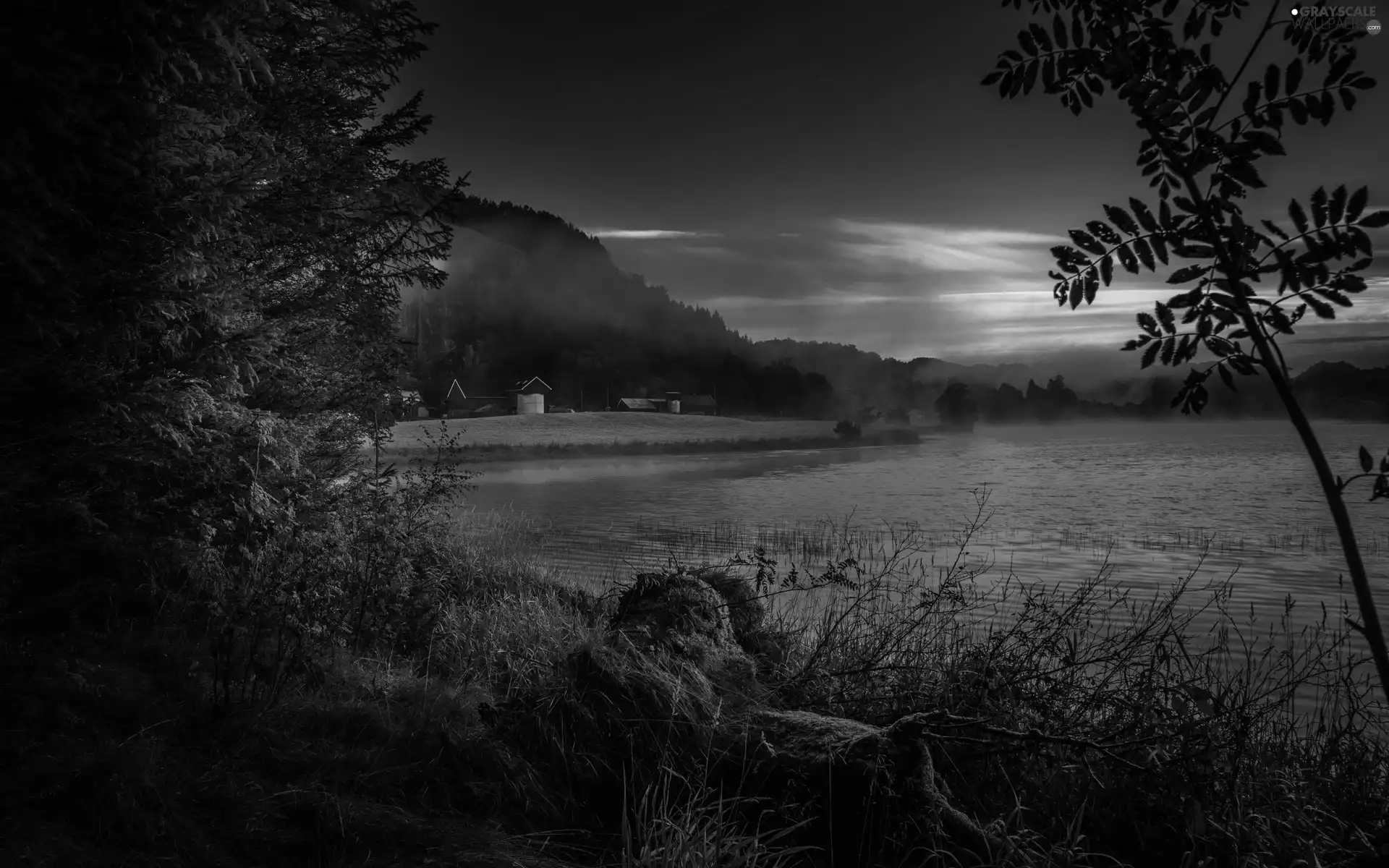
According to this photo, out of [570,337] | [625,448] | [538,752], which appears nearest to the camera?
[538,752]

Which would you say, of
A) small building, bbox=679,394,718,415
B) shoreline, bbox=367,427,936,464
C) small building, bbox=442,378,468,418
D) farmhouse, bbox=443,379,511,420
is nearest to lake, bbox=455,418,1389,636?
shoreline, bbox=367,427,936,464

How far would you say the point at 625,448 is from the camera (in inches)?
2069

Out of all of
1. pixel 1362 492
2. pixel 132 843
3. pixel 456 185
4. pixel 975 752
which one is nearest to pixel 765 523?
pixel 456 185

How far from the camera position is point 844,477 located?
3781cm

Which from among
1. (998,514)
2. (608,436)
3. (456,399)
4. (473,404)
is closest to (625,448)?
(608,436)

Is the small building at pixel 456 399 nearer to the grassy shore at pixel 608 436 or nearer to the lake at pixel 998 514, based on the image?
the grassy shore at pixel 608 436

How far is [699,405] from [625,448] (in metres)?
38.5

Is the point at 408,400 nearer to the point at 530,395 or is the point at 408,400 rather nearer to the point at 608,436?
the point at 608,436

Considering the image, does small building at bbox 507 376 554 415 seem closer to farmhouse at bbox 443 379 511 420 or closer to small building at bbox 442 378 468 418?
farmhouse at bbox 443 379 511 420

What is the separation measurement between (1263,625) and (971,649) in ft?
23.1

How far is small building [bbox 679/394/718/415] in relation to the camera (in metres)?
88.9

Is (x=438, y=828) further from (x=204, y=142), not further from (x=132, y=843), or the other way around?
(x=204, y=142)

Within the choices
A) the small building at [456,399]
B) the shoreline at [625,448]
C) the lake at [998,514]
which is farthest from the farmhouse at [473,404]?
the lake at [998,514]

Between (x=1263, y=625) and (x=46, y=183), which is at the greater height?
(x=46, y=183)
